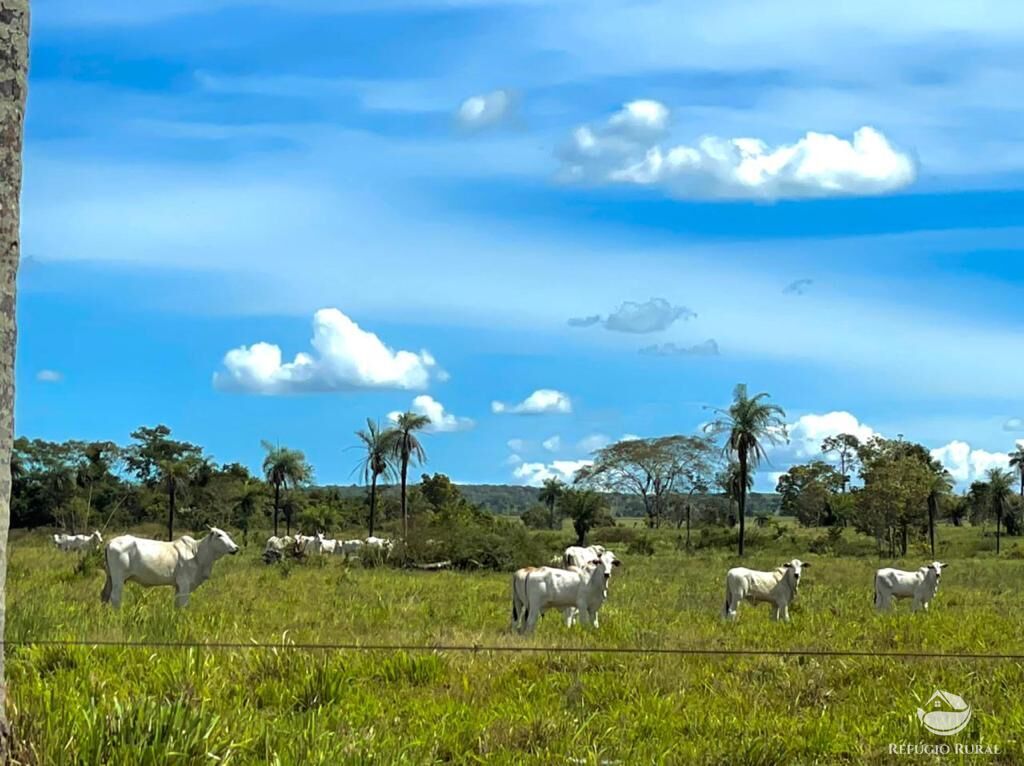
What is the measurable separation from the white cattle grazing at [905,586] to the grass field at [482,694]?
4961 millimetres

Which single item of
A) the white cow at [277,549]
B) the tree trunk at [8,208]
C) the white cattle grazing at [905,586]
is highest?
the tree trunk at [8,208]

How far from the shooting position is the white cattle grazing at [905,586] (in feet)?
72.1

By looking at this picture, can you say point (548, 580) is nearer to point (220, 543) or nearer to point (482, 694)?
point (220, 543)

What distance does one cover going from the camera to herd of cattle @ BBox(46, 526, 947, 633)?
16.6 m

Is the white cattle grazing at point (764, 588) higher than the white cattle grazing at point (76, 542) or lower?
higher

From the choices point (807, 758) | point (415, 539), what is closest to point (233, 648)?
point (807, 758)

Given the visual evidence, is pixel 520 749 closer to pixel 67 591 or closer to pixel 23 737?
pixel 23 737

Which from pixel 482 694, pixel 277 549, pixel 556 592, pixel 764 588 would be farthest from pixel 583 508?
pixel 482 694

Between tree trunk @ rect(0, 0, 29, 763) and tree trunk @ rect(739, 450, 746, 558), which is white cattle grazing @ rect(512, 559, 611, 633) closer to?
tree trunk @ rect(0, 0, 29, 763)

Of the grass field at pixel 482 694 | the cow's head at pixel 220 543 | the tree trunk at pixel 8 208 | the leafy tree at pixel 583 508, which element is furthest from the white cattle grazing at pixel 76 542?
the tree trunk at pixel 8 208

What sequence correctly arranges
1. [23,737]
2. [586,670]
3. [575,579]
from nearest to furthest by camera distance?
[23,737]
[586,670]
[575,579]

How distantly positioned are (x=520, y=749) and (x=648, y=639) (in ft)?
19.4

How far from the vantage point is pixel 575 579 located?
16.8 metres

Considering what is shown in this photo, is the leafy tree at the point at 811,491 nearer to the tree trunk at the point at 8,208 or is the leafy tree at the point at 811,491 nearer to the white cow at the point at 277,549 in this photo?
the white cow at the point at 277,549
